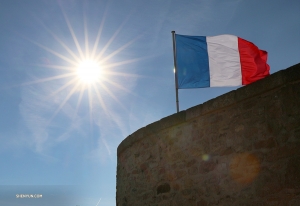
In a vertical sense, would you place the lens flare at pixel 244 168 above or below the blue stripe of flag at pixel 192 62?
below

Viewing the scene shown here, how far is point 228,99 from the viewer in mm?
4488

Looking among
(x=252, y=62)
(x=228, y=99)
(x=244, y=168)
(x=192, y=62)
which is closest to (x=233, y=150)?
(x=244, y=168)

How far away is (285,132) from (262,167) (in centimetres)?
51

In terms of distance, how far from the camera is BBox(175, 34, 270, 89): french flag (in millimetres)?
7344

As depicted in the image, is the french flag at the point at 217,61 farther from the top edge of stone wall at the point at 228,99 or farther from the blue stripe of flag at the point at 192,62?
the top edge of stone wall at the point at 228,99

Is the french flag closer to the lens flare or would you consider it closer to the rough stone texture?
the rough stone texture

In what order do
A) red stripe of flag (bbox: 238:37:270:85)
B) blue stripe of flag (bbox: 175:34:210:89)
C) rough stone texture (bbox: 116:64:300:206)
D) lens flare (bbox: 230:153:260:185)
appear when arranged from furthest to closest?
red stripe of flag (bbox: 238:37:270:85) → blue stripe of flag (bbox: 175:34:210:89) → lens flare (bbox: 230:153:260:185) → rough stone texture (bbox: 116:64:300:206)

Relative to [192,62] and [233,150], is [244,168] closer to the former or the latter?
[233,150]

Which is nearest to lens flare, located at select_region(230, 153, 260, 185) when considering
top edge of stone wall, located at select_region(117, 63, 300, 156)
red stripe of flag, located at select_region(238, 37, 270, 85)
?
top edge of stone wall, located at select_region(117, 63, 300, 156)

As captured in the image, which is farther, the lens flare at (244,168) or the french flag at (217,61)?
the french flag at (217,61)

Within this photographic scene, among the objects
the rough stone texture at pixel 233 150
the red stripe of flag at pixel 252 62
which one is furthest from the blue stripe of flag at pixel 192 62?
the rough stone texture at pixel 233 150

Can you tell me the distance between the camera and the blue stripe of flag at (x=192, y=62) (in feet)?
23.9

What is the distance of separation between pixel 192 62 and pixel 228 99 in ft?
10.4

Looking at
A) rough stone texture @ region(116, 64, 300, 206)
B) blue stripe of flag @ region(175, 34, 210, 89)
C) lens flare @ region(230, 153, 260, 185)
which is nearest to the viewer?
rough stone texture @ region(116, 64, 300, 206)
